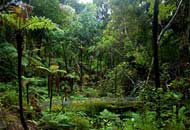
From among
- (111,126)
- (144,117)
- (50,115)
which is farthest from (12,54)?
(144,117)

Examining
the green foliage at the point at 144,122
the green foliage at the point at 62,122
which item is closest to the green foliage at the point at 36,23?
the green foliage at the point at 62,122

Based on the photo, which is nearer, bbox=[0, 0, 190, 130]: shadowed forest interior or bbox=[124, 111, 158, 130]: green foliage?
bbox=[124, 111, 158, 130]: green foliage

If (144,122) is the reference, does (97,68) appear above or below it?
above

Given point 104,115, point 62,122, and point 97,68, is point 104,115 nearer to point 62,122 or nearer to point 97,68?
point 62,122

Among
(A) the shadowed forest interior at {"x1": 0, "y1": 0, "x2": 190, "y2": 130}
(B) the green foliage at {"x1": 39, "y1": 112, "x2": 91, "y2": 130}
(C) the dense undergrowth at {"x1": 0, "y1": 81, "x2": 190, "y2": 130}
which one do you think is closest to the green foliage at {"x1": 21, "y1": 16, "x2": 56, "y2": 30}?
(A) the shadowed forest interior at {"x1": 0, "y1": 0, "x2": 190, "y2": 130}

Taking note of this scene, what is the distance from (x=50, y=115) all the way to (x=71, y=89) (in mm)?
6107

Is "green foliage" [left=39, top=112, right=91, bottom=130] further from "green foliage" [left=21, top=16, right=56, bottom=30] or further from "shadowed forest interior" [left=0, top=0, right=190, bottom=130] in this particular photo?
"green foliage" [left=21, top=16, right=56, bottom=30]

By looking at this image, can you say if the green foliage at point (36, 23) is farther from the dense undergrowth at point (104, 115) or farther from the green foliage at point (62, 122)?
the green foliage at point (62, 122)

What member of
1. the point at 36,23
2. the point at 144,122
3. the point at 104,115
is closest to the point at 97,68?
the point at 104,115

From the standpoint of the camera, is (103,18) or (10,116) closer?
(10,116)

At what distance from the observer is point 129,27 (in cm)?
1501

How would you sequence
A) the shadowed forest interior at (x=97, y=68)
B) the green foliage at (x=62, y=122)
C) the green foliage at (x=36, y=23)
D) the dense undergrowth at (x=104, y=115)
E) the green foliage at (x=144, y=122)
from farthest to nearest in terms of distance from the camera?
the green foliage at (x=62, y=122)
the shadowed forest interior at (x=97, y=68)
the dense undergrowth at (x=104, y=115)
the green foliage at (x=144, y=122)
the green foliage at (x=36, y=23)

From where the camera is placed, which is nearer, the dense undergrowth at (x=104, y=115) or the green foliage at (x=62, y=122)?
the dense undergrowth at (x=104, y=115)

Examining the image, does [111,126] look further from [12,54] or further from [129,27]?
[129,27]
